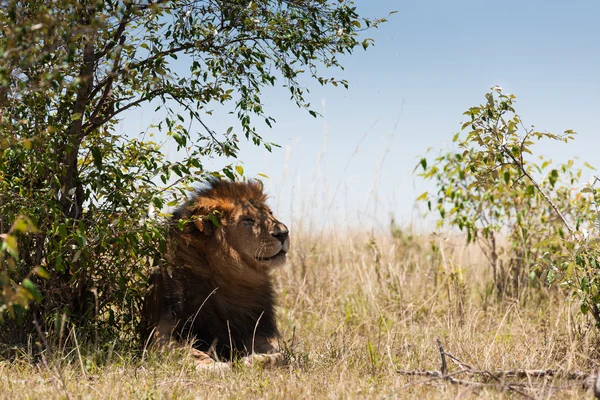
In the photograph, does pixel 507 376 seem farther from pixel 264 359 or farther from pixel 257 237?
pixel 257 237

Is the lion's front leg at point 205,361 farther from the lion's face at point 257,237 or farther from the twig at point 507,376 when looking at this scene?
the twig at point 507,376

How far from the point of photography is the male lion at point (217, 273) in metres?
4.58

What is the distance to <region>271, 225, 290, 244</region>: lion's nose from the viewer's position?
15.1 feet


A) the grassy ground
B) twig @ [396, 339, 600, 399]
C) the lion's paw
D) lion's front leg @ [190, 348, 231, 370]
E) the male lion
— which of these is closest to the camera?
twig @ [396, 339, 600, 399]

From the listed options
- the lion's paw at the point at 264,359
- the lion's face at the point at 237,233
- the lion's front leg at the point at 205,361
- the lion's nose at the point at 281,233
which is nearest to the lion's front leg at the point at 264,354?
the lion's paw at the point at 264,359

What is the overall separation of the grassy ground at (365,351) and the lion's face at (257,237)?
0.65m

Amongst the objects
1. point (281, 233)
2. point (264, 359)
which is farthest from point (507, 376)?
point (281, 233)

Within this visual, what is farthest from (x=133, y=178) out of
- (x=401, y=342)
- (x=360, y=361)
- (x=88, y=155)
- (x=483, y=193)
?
(x=483, y=193)

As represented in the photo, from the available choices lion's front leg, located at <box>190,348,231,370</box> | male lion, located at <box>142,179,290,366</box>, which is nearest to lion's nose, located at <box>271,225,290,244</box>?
male lion, located at <box>142,179,290,366</box>

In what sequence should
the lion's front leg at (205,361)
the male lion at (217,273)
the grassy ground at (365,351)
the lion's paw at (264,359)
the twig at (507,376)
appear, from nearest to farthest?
the twig at (507,376), the grassy ground at (365,351), the lion's front leg at (205,361), the lion's paw at (264,359), the male lion at (217,273)

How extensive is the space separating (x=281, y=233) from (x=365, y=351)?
A: 1.02 m

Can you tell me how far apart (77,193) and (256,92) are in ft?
4.62

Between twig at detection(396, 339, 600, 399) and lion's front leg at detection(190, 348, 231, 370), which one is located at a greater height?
twig at detection(396, 339, 600, 399)

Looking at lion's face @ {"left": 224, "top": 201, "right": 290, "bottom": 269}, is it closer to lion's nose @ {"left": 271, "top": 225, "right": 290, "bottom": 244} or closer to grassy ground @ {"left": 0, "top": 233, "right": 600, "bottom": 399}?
lion's nose @ {"left": 271, "top": 225, "right": 290, "bottom": 244}
